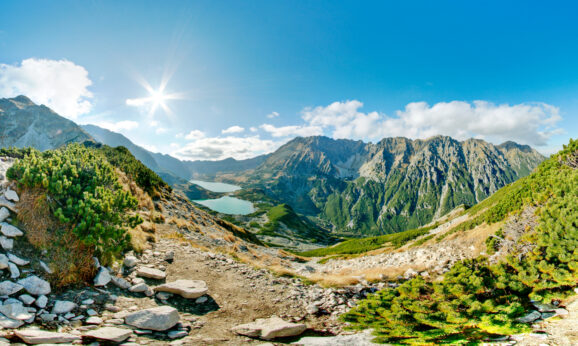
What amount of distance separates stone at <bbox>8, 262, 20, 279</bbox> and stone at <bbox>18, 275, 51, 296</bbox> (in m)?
0.25

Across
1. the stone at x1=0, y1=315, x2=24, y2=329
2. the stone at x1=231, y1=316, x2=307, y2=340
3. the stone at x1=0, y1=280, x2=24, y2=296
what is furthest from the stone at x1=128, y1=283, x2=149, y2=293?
the stone at x1=231, y1=316, x2=307, y2=340

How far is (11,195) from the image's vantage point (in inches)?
328

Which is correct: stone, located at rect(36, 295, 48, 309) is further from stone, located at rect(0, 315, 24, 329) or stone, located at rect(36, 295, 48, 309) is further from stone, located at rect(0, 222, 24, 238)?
stone, located at rect(0, 222, 24, 238)

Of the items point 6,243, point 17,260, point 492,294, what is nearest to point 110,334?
point 17,260

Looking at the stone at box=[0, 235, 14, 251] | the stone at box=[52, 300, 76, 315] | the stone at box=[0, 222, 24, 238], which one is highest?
the stone at box=[0, 222, 24, 238]

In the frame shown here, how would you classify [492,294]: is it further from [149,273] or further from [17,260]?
[17,260]

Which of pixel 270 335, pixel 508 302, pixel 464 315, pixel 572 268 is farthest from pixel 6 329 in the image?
pixel 572 268

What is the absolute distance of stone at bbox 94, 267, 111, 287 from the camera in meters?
7.76

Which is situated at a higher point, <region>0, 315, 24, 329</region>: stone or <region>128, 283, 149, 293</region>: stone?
<region>0, 315, 24, 329</region>: stone

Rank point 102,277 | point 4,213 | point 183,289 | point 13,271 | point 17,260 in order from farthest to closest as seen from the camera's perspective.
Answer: point 183,289 < point 102,277 < point 4,213 < point 17,260 < point 13,271

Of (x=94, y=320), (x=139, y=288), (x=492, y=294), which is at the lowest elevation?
(x=492, y=294)

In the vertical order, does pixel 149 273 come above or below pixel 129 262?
below

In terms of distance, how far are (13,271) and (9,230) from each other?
75.0 inches

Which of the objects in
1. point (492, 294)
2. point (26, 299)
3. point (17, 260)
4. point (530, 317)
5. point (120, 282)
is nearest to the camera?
point (26, 299)
